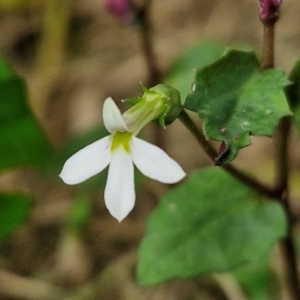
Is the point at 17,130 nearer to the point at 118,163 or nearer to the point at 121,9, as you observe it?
the point at 121,9

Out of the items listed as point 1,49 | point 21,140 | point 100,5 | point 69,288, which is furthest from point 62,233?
point 100,5

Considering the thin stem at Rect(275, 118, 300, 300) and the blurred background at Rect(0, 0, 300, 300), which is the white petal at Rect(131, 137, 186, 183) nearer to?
the thin stem at Rect(275, 118, 300, 300)

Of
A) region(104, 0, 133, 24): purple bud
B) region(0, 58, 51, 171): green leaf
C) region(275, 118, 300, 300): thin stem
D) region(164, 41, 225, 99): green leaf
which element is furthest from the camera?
region(164, 41, 225, 99): green leaf

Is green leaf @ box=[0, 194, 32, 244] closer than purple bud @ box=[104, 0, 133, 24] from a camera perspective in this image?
Yes

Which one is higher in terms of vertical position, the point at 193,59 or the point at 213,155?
the point at 213,155

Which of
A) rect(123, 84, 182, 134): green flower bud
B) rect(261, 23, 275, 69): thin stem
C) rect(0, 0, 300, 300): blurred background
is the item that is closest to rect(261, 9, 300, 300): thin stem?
rect(261, 23, 275, 69): thin stem

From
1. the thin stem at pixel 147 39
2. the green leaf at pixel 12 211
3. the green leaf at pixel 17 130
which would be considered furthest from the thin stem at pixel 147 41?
the green leaf at pixel 12 211

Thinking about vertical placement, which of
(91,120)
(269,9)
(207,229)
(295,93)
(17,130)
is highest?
(269,9)

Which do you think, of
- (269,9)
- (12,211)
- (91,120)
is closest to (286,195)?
(269,9)
